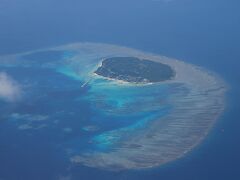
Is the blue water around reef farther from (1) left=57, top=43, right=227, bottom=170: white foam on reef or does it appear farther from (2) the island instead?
(2) the island

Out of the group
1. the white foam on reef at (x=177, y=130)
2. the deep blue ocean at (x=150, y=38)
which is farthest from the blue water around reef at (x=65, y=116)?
the white foam on reef at (x=177, y=130)

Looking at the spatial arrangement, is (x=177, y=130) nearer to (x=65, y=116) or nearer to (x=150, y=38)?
(x=65, y=116)

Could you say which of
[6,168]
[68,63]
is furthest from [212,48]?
[6,168]

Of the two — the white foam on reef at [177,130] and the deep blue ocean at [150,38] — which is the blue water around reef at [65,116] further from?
the white foam on reef at [177,130]

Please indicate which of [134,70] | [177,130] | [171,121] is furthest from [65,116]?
[134,70]

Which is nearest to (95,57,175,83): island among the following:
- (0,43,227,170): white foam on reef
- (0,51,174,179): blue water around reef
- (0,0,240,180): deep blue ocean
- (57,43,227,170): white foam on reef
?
(0,43,227,170): white foam on reef

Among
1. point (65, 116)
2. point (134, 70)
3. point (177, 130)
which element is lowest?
point (177, 130)

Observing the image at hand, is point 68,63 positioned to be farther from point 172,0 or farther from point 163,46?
point 172,0
